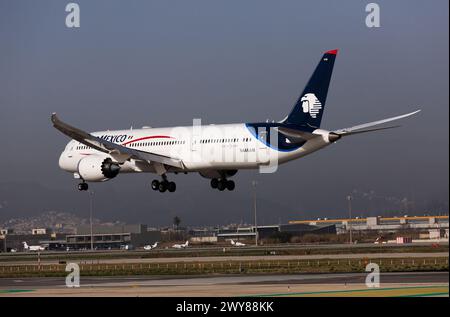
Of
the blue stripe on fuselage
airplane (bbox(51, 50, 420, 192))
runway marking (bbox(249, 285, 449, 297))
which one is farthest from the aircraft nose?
runway marking (bbox(249, 285, 449, 297))

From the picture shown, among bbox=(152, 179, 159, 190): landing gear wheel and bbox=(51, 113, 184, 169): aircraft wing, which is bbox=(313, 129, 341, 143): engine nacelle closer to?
bbox=(51, 113, 184, 169): aircraft wing

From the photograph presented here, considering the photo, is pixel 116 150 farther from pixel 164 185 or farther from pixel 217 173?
pixel 217 173

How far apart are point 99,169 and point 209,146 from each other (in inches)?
395

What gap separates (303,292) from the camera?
1577 inches

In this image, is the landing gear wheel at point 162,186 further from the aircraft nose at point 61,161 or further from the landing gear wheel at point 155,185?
the aircraft nose at point 61,161

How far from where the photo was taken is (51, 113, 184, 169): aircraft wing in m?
72.8

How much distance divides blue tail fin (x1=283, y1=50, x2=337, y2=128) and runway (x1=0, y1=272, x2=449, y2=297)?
51.3 ft

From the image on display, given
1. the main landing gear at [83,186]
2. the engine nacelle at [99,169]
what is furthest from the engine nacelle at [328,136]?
the main landing gear at [83,186]

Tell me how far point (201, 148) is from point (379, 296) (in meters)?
36.4

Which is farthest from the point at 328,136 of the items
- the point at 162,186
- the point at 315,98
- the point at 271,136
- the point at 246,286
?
the point at 246,286

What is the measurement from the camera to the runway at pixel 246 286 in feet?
132

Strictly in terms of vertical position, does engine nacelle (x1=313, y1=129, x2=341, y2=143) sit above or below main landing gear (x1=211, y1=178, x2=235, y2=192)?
above
